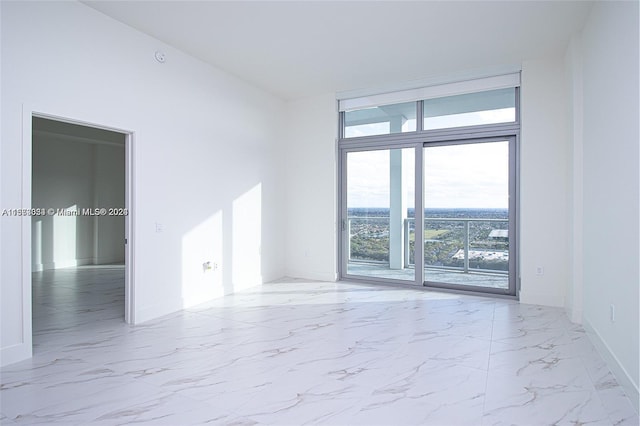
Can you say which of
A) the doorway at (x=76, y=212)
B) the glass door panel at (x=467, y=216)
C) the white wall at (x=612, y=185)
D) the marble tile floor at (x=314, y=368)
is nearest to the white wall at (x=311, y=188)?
the glass door panel at (x=467, y=216)

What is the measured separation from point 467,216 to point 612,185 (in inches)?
100

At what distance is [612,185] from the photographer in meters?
2.81

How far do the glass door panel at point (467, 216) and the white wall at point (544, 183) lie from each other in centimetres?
31

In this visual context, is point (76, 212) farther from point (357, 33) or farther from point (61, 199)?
point (357, 33)

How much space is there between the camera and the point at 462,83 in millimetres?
5137

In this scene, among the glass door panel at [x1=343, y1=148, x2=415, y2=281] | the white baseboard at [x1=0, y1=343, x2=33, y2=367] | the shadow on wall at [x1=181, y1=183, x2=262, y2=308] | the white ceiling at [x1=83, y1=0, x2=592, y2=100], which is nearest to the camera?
the white baseboard at [x1=0, y1=343, x2=33, y2=367]

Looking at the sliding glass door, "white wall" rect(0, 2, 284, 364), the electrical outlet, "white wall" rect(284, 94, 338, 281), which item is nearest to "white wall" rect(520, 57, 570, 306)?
the sliding glass door

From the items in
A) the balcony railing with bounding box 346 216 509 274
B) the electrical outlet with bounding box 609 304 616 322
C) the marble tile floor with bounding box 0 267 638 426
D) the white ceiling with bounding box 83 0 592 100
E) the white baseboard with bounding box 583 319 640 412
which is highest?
the white ceiling with bounding box 83 0 592 100

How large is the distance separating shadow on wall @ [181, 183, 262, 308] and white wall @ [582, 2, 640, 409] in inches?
162

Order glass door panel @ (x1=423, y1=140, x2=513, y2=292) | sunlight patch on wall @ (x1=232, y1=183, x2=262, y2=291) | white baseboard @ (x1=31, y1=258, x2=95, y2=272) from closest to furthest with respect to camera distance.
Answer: glass door panel @ (x1=423, y1=140, x2=513, y2=292) < sunlight patch on wall @ (x1=232, y1=183, x2=262, y2=291) < white baseboard @ (x1=31, y1=258, x2=95, y2=272)

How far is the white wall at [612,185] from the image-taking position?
2.40 m

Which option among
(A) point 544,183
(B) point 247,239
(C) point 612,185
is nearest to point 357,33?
(C) point 612,185

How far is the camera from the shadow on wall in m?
4.64

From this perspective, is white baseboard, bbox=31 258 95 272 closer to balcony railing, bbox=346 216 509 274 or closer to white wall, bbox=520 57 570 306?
balcony railing, bbox=346 216 509 274
